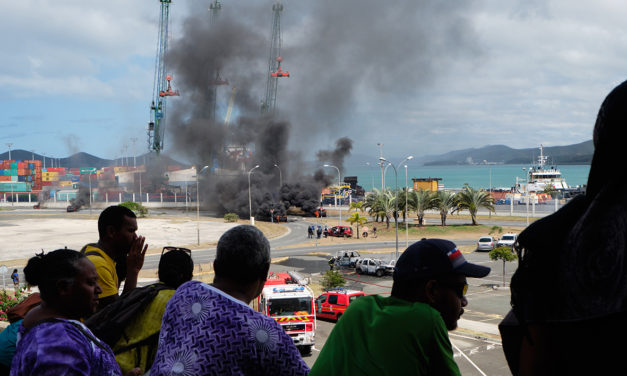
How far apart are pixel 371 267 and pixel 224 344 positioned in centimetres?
2631

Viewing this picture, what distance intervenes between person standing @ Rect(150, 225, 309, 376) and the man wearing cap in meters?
0.19

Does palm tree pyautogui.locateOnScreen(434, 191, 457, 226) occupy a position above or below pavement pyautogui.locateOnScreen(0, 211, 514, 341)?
above

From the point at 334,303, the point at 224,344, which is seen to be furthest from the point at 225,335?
the point at 334,303

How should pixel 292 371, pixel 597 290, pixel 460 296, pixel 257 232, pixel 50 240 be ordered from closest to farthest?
1. pixel 597 290
2. pixel 292 371
3. pixel 460 296
4. pixel 257 232
5. pixel 50 240

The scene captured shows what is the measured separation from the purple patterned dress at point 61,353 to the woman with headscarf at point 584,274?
1784 mm

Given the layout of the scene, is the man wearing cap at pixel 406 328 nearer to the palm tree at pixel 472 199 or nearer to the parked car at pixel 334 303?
the parked car at pixel 334 303

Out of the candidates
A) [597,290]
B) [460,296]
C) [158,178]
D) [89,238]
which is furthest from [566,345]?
[158,178]

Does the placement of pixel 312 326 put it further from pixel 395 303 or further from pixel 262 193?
pixel 262 193

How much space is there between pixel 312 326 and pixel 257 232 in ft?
40.3

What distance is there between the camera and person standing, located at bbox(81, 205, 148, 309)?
388 cm

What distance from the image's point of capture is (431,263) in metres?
2.14

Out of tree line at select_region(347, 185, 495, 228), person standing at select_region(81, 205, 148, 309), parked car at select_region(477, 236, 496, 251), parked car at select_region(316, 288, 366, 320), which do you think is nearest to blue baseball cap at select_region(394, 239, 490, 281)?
person standing at select_region(81, 205, 148, 309)

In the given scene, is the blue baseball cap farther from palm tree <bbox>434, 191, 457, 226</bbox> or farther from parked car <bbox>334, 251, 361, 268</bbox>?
palm tree <bbox>434, 191, 457, 226</bbox>

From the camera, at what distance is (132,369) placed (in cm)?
285
